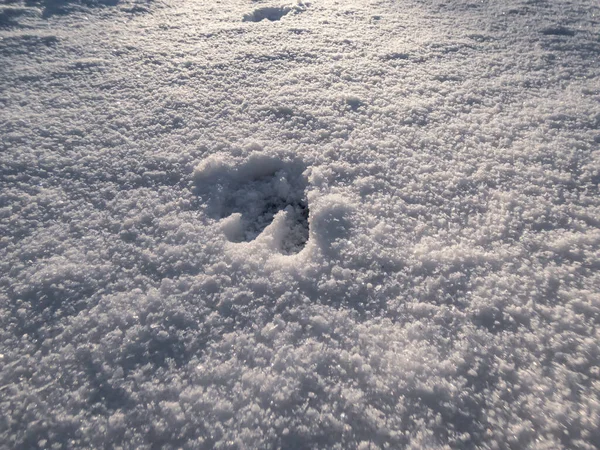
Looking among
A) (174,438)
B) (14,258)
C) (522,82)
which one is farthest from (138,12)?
(174,438)

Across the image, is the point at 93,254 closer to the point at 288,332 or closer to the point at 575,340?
the point at 288,332

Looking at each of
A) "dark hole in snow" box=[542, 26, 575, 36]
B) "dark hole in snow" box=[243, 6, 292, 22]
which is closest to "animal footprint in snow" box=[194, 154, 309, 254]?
"dark hole in snow" box=[243, 6, 292, 22]

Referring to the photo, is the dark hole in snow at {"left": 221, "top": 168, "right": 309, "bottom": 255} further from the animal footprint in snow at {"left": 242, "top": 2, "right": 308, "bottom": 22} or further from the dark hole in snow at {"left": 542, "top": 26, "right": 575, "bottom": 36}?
the dark hole in snow at {"left": 542, "top": 26, "right": 575, "bottom": 36}

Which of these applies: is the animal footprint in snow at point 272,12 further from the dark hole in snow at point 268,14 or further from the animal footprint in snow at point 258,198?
the animal footprint in snow at point 258,198

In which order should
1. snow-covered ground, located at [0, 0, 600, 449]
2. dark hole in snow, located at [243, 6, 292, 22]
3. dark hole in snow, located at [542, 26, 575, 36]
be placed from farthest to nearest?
dark hole in snow, located at [243, 6, 292, 22] → dark hole in snow, located at [542, 26, 575, 36] → snow-covered ground, located at [0, 0, 600, 449]

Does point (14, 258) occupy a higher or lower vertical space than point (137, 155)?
lower

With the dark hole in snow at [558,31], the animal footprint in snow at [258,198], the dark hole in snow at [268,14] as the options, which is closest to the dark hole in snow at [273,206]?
the animal footprint in snow at [258,198]

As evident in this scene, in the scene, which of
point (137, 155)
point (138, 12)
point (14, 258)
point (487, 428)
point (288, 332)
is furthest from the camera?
point (138, 12)
